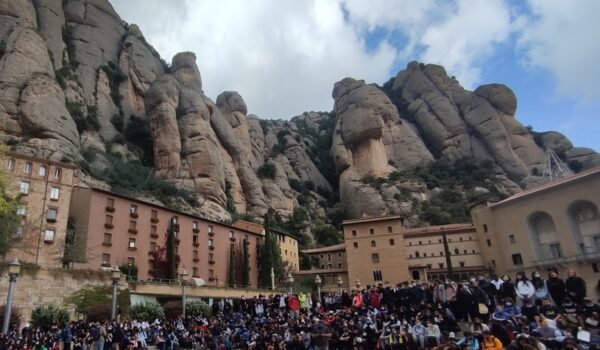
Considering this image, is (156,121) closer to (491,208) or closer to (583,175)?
(491,208)

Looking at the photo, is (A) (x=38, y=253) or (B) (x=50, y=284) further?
(A) (x=38, y=253)

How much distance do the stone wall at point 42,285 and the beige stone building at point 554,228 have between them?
127 ft

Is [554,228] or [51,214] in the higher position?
[51,214]

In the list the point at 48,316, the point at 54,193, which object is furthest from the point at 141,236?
the point at 48,316

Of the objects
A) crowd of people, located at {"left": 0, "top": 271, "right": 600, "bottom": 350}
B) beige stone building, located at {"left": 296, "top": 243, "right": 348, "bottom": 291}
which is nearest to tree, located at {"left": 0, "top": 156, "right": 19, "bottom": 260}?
crowd of people, located at {"left": 0, "top": 271, "right": 600, "bottom": 350}

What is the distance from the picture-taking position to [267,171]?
76125mm

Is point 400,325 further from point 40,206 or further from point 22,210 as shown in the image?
point 22,210

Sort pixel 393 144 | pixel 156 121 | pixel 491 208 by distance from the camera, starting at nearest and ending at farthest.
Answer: pixel 491 208 → pixel 156 121 → pixel 393 144

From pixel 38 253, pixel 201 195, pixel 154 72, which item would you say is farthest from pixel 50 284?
pixel 154 72

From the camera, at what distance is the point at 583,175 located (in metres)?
36.4

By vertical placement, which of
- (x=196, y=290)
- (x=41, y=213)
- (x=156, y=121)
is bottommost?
(x=196, y=290)

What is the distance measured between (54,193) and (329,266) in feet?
131

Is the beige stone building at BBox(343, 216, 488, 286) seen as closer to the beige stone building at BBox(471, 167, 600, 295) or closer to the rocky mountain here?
the beige stone building at BBox(471, 167, 600, 295)

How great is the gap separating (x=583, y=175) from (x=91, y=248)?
43.6 metres
